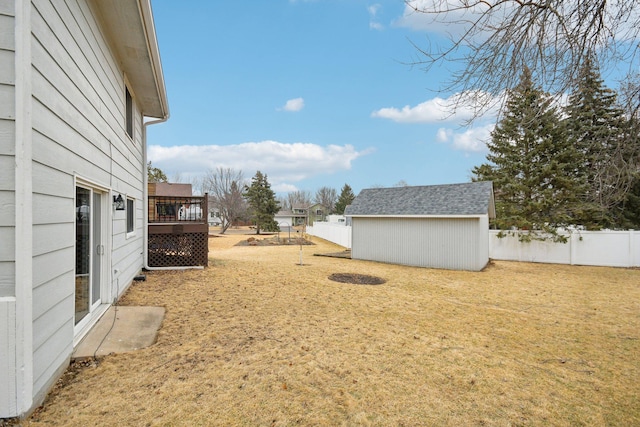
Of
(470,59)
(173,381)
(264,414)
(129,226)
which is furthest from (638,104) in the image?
(129,226)

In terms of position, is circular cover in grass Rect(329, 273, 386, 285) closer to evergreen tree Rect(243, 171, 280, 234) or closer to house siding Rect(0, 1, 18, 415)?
house siding Rect(0, 1, 18, 415)

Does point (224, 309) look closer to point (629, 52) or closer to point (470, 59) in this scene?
point (470, 59)

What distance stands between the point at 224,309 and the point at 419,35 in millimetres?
4826

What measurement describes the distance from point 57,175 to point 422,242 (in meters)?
11.0

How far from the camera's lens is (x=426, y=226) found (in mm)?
11969

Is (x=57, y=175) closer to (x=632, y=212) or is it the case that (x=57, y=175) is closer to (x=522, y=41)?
(x=522, y=41)

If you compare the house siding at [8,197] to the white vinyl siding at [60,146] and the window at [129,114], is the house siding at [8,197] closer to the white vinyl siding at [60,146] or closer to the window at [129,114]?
the white vinyl siding at [60,146]

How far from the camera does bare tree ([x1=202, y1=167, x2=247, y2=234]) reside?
34.3 meters

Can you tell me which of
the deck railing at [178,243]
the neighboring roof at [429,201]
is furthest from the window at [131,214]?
the neighboring roof at [429,201]

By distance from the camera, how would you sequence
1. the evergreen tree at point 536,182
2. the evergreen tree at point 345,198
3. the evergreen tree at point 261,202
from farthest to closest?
the evergreen tree at point 345,198, the evergreen tree at point 261,202, the evergreen tree at point 536,182

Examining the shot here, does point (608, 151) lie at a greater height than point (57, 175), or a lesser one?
greater

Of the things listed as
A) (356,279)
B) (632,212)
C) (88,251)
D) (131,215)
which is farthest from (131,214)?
(632,212)

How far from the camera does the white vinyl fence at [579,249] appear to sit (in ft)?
39.6

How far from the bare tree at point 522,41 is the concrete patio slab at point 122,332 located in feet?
14.7
